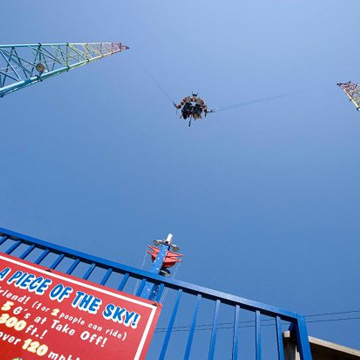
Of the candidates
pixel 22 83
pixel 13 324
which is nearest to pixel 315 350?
pixel 13 324

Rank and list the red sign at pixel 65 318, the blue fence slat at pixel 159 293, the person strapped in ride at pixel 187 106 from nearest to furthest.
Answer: the red sign at pixel 65 318, the blue fence slat at pixel 159 293, the person strapped in ride at pixel 187 106

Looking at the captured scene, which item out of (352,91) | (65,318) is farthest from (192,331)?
(352,91)

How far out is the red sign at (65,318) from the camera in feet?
9.68

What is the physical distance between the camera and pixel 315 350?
18.3 ft

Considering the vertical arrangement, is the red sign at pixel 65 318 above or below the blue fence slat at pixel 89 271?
below

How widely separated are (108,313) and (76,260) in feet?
4.48

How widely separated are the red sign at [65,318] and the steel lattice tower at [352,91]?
24984 mm

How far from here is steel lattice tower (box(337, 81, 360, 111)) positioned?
2255cm

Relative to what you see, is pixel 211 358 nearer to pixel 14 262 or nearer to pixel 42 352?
pixel 42 352

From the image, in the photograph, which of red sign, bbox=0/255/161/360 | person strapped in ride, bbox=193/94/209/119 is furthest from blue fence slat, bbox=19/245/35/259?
person strapped in ride, bbox=193/94/209/119

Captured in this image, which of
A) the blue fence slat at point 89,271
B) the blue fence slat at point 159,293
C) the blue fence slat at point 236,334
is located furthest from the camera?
the blue fence slat at point 89,271

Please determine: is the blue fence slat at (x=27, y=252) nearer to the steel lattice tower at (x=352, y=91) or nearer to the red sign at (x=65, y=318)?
the red sign at (x=65, y=318)

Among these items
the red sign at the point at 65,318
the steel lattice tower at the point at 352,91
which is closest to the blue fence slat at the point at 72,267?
the red sign at the point at 65,318

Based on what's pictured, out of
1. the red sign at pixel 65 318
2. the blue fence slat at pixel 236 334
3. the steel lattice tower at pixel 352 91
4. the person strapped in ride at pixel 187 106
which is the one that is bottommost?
the red sign at pixel 65 318
